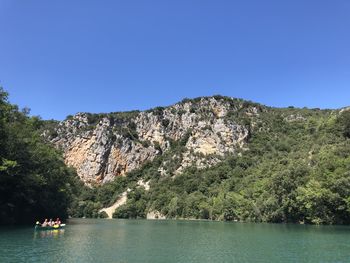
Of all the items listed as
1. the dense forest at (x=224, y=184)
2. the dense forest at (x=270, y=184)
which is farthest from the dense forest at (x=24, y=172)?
the dense forest at (x=270, y=184)

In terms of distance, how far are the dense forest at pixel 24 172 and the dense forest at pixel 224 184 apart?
0.14m

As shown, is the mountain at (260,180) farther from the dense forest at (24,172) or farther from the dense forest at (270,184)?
the dense forest at (24,172)

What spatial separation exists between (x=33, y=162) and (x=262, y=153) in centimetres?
12575

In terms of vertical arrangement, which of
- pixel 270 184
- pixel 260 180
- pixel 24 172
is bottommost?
pixel 24 172

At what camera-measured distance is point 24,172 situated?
64.4m

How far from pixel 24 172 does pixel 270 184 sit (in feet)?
192

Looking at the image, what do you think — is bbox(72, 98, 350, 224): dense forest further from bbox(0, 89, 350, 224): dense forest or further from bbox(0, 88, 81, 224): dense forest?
bbox(0, 88, 81, 224): dense forest

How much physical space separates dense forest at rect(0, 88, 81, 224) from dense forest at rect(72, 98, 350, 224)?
50.9m

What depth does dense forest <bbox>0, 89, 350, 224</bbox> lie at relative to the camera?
64.6 meters

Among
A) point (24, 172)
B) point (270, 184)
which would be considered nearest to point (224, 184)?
point (270, 184)

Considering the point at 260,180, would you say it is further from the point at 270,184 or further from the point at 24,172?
the point at 24,172

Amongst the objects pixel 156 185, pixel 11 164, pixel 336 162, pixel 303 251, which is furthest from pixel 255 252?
pixel 156 185

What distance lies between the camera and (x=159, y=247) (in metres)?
41.2

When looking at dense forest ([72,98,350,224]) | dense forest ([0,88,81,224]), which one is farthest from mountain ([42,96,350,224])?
dense forest ([0,88,81,224])
